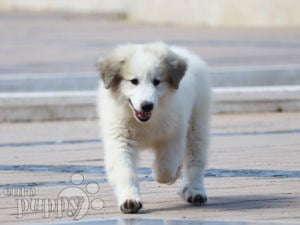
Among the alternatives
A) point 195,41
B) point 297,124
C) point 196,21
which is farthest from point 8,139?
point 196,21

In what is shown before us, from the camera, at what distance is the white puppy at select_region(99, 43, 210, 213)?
300 inches

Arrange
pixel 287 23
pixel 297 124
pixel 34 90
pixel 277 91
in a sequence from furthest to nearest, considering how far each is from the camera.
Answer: pixel 287 23 < pixel 34 90 < pixel 277 91 < pixel 297 124

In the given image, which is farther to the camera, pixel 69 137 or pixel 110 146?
pixel 69 137

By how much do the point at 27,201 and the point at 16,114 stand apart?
5.15m

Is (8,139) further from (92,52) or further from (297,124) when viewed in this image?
(92,52)

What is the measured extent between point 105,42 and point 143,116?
15995mm

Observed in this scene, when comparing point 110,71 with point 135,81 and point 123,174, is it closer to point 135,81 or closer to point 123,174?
point 135,81

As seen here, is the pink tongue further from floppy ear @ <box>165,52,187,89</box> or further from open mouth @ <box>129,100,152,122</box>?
floppy ear @ <box>165,52,187,89</box>

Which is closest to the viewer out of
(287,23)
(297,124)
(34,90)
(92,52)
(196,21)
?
(297,124)

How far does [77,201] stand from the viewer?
7.95 m

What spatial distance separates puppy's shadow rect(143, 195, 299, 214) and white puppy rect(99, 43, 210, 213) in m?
0.12

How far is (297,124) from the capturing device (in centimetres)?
1235
